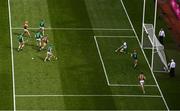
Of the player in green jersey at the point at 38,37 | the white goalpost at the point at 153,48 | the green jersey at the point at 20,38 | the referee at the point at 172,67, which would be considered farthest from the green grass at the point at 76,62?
the referee at the point at 172,67

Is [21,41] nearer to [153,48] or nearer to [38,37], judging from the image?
[38,37]

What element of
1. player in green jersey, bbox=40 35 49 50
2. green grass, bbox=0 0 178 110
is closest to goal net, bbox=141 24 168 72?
green grass, bbox=0 0 178 110

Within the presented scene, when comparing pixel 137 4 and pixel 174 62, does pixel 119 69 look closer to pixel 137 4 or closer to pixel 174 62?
pixel 174 62

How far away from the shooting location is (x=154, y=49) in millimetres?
54406

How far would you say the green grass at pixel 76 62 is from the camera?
48.8 metres

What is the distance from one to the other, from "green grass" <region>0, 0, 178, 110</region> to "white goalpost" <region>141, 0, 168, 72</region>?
65 cm

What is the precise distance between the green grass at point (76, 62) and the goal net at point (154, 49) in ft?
2.22

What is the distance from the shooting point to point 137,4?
64.8 metres

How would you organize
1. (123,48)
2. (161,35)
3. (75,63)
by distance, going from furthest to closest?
(161,35), (123,48), (75,63)

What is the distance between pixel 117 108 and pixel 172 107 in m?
3.77

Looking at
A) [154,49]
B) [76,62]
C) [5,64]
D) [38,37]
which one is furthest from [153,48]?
[5,64]

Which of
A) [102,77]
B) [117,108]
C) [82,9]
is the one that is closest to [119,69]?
[102,77]

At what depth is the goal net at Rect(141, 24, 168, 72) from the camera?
175 ft

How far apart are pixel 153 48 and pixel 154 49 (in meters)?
1.17
